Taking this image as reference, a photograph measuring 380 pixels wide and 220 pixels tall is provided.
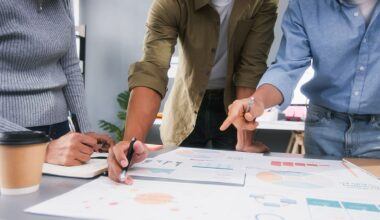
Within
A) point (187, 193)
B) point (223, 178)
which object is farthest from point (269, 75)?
point (187, 193)

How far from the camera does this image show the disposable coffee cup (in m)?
0.57

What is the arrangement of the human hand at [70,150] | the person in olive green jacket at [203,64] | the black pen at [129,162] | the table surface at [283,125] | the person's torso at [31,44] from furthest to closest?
the table surface at [283,125] → the person in olive green jacket at [203,64] → the person's torso at [31,44] → the human hand at [70,150] → the black pen at [129,162]

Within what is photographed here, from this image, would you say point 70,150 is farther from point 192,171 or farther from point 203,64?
point 203,64

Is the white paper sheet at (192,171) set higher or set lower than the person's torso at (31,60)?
lower

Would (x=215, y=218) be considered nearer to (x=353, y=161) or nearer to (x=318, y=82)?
(x=353, y=161)

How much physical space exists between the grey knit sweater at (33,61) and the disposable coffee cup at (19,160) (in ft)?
0.86

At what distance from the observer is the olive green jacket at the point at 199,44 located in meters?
1.26

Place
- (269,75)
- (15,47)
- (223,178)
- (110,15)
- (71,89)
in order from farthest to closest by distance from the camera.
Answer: (110,15), (71,89), (269,75), (15,47), (223,178)

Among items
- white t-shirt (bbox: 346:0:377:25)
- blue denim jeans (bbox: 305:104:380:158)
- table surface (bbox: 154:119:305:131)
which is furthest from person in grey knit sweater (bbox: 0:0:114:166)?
table surface (bbox: 154:119:305:131)

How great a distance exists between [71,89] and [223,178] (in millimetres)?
741

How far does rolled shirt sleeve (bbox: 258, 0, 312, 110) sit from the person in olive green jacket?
0.21 m

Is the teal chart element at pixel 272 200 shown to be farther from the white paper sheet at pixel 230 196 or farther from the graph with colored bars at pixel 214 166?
the graph with colored bars at pixel 214 166

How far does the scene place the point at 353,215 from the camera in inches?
20.4

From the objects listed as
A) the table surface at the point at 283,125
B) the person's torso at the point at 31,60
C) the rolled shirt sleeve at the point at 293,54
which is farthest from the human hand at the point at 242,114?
the table surface at the point at 283,125
